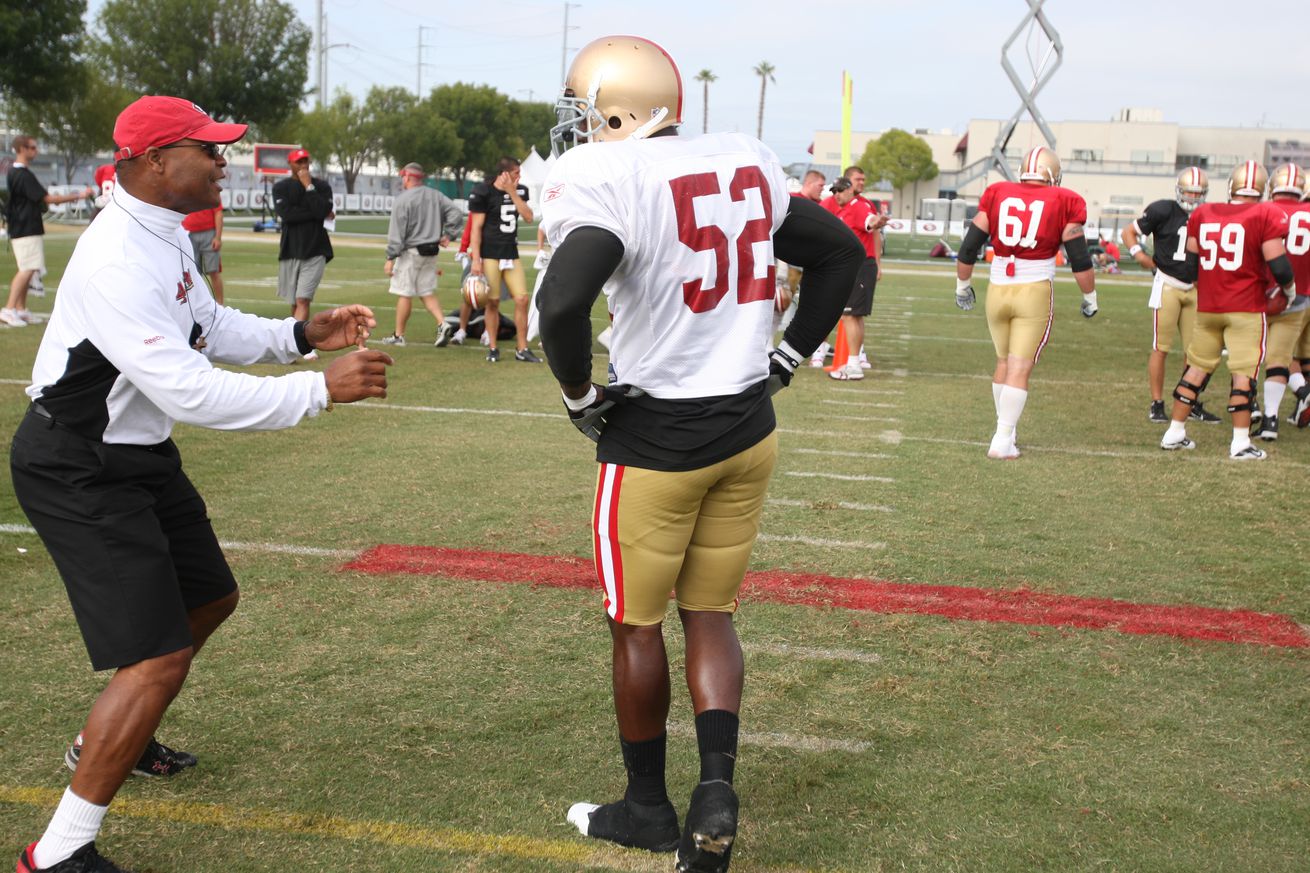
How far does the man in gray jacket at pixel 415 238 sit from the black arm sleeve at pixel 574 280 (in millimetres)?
10038

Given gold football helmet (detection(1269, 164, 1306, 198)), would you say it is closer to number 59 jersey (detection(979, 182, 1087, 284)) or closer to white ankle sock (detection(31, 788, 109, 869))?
number 59 jersey (detection(979, 182, 1087, 284))

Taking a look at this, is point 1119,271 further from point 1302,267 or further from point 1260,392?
point 1302,267

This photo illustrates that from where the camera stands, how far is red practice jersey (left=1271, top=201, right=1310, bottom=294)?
9008 mm

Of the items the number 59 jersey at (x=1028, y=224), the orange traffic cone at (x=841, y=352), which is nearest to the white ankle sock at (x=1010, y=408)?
the number 59 jersey at (x=1028, y=224)

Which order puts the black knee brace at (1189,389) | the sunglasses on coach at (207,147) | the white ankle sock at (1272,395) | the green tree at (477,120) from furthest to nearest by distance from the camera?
1. the green tree at (477,120)
2. the white ankle sock at (1272,395)
3. the black knee brace at (1189,389)
4. the sunglasses on coach at (207,147)

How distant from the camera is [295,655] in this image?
427 cm

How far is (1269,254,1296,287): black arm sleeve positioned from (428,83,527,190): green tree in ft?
245

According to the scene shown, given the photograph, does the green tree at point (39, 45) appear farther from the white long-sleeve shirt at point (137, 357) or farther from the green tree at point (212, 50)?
the white long-sleeve shirt at point (137, 357)

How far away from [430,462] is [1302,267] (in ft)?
22.4

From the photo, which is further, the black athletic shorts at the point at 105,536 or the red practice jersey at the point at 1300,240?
the red practice jersey at the point at 1300,240

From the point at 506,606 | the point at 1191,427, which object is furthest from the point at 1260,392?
the point at 506,606

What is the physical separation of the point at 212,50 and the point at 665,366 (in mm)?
55603

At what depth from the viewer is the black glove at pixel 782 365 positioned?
3.23 meters

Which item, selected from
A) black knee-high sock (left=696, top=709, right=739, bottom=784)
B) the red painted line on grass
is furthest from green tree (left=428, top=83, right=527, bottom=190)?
black knee-high sock (left=696, top=709, right=739, bottom=784)
